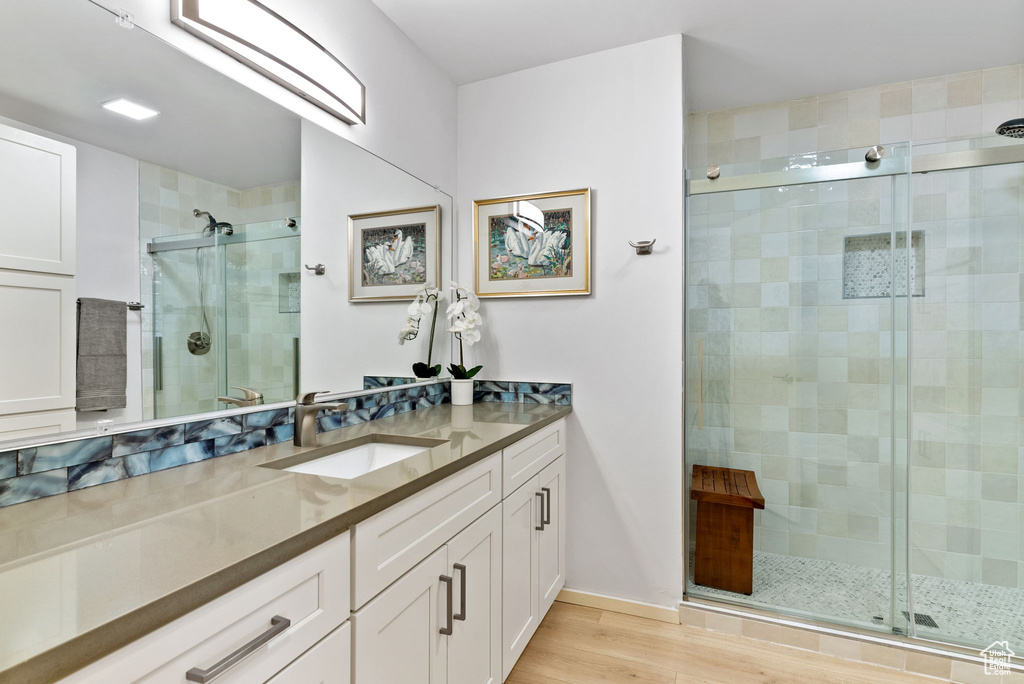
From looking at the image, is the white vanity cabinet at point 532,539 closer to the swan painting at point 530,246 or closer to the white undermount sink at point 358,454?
the white undermount sink at point 358,454

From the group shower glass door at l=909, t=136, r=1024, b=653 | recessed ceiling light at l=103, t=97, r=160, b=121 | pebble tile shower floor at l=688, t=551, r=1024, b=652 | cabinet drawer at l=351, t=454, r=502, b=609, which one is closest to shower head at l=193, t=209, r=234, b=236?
recessed ceiling light at l=103, t=97, r=160, b=121

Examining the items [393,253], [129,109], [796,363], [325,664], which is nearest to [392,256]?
[393,253]

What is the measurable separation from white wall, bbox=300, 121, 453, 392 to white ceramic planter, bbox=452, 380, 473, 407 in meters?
0.23

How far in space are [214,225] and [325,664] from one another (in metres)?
1.09

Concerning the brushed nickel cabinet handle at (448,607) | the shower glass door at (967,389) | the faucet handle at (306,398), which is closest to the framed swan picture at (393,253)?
the faucet handle at (306,398)

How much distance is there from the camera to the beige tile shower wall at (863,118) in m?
2.47

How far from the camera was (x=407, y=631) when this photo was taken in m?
1.11

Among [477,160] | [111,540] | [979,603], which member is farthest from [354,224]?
[979,603]

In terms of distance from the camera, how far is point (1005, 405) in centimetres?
194

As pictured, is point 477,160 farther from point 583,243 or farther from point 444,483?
point 444,483

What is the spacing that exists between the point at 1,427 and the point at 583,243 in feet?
6.48

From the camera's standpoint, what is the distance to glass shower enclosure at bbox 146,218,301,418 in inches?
48.2

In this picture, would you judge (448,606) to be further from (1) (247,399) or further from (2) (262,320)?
(2) (262,320)

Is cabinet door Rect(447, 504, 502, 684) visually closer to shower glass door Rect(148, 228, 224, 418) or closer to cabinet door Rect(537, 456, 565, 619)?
cabinet door Rect(537, 456, 565, 619)
